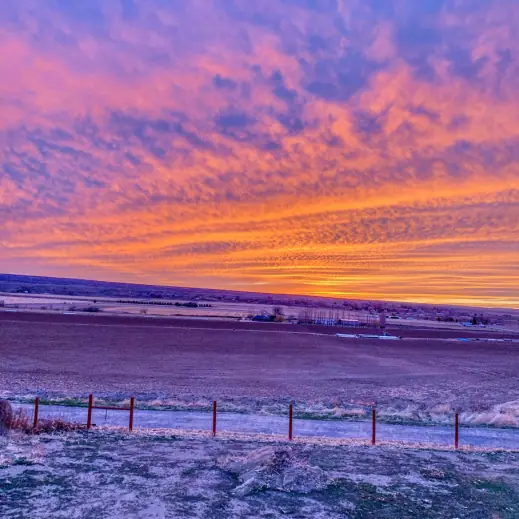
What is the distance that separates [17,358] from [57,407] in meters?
25.4

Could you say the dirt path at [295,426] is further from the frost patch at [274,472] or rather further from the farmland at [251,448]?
the frost patch at [274,472]

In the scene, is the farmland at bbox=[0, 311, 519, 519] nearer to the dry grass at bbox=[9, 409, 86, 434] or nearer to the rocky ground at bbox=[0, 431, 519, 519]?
the rocky ground at bbox=[0, 431, 519, 519]

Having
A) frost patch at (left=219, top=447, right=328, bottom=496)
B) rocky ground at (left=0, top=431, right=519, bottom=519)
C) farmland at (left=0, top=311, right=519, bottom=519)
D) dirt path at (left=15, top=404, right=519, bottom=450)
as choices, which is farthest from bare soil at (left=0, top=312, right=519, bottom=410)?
frost patch at (left=219, top=447, right=328, bottom=496)

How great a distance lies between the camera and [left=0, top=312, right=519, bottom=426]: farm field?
31291 millimetres

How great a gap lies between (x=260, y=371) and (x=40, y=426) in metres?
28.4

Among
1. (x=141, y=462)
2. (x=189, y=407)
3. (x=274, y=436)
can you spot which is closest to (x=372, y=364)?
(x=189, y=407)

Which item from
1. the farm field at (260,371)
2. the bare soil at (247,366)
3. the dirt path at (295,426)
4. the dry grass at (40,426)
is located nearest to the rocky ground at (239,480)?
the dry grass at (40,426)

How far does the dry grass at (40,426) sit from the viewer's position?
1939cm

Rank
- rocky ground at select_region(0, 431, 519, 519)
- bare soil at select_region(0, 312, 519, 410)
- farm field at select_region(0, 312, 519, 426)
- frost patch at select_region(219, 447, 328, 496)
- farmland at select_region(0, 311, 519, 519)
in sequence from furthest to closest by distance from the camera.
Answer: bare soil at select_region(0, 312, 519, 410) < farm field at select_region(0, 312, 519, 426) < frost patch at select_region(219, 447, 328, 496) < farmland at select_region(0, 311, 519, 519) < rocky ground at select_region(0, 431, 519, 519)

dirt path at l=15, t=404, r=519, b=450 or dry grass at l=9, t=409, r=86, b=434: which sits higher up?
dry grass at l=9, t=409, r=86, b=434

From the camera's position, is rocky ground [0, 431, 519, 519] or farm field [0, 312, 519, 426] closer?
rocky ground [0, 431, 519, 519]

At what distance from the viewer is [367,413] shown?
28062mm

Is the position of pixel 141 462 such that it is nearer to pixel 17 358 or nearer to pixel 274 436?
pixel 274 436

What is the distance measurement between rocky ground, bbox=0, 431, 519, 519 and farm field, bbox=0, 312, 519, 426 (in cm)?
859
